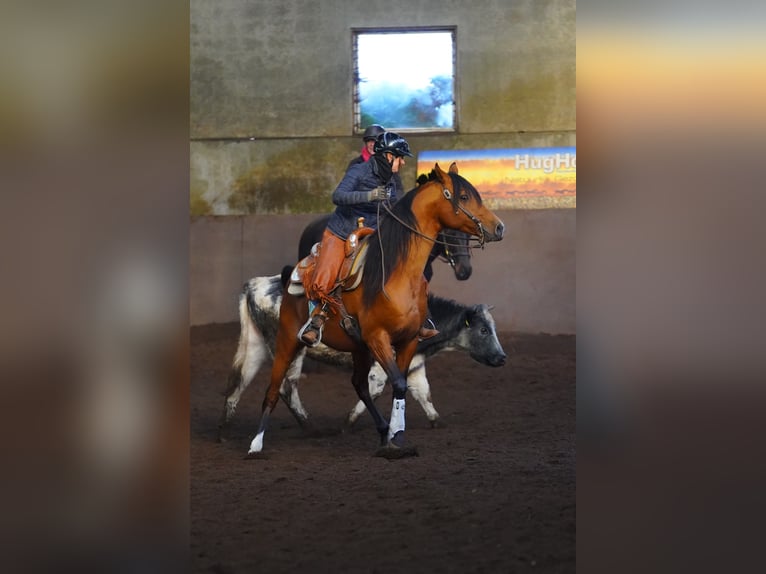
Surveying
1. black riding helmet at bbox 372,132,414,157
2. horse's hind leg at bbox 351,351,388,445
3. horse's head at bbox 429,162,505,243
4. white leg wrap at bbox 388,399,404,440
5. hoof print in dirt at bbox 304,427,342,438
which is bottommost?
hoof print in dirt at bbox 304,427,342,438

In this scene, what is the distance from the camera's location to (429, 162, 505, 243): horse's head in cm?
848

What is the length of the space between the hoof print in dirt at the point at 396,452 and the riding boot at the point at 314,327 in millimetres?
1076

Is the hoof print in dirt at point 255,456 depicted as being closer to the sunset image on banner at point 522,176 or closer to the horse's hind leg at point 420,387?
the horse's hind leg at point 420,387

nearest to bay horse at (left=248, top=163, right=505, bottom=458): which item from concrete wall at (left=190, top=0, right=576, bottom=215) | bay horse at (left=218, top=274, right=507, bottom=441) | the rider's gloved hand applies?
the rider's gloved hand

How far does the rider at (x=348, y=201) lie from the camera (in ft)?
28.1

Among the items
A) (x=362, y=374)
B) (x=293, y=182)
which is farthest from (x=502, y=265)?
(x=362, y=374)

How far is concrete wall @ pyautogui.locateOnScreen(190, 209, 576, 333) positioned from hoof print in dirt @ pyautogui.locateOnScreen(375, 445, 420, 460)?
718cm

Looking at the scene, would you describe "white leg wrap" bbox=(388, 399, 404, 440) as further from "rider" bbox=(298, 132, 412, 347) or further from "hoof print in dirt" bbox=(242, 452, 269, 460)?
"hoof print in dirt" bbox=(242, 452, 269, 460)

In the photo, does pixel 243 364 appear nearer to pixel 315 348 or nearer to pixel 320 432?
pixel 315 348

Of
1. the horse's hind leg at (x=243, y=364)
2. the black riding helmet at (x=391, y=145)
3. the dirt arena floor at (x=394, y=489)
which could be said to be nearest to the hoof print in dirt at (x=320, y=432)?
the dirt arena floor at (x=394, y=489)
